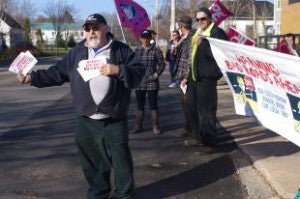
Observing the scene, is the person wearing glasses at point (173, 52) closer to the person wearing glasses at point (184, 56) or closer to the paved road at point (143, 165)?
the person wearing glasses at point (184, 56)

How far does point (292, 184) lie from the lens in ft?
22.1

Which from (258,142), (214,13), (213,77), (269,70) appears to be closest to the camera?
(269,70)

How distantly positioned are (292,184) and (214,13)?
5.10 meters

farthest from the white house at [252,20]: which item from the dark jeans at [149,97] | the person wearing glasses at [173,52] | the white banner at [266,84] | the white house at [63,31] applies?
the white house at [63,31]

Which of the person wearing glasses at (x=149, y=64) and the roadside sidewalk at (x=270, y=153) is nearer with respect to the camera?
the roadside sidewalk at (x=270, y=153)

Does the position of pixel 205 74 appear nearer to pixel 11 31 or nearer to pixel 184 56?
pixel 184 56

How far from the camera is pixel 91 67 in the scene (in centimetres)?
562

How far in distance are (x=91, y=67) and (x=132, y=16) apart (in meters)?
6.29

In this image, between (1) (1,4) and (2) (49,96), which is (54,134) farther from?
(1) (1,4)

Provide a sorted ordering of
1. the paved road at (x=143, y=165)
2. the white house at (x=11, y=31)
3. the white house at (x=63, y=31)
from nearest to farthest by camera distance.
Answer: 1. the paved road at (x=143, y=165)
2. the white house at (x=11, y=31)
3. the white house at (x=63, y=31)

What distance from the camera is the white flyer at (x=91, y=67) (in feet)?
18.4

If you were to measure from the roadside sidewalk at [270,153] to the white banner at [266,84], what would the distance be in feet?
3.10

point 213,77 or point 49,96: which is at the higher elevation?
point 213,77

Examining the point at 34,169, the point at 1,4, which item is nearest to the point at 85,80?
the point at 34,169
